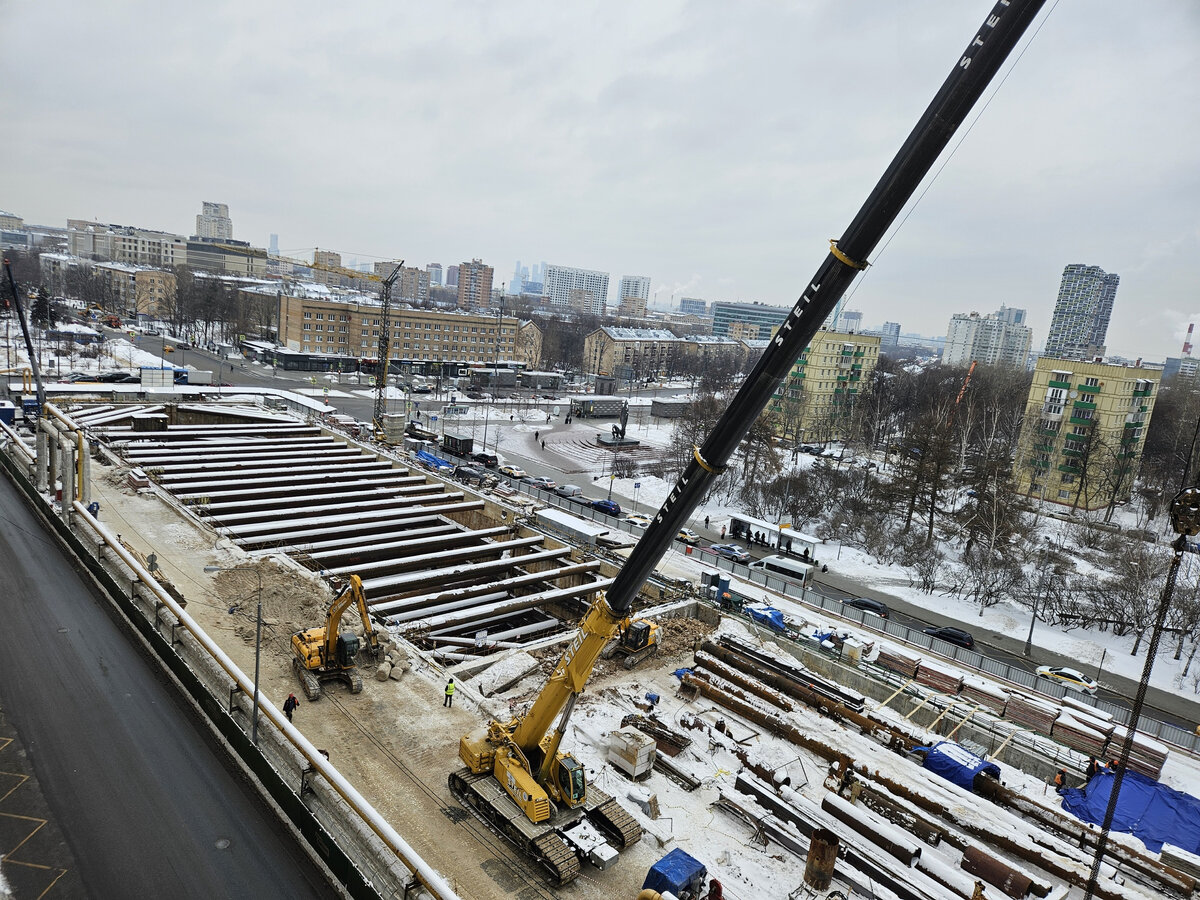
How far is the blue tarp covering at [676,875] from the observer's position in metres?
11.4

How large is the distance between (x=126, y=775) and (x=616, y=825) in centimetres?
991

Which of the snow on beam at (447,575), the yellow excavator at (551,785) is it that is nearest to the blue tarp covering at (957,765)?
the yellow excavator at (551,785)

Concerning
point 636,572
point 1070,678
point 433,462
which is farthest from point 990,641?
point 433,462

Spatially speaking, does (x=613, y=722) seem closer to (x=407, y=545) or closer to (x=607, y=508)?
(x=407, y=545)

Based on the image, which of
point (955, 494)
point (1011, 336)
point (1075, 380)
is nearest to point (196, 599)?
point (955, 494)

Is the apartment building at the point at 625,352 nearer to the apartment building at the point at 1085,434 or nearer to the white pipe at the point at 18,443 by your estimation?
the apartment building at the point at 1085,434

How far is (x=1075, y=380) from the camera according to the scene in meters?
51.2

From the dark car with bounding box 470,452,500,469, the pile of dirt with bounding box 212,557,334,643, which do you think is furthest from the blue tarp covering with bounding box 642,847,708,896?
the dark car with bounding box 470,452,500,469

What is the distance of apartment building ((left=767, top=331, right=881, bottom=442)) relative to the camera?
65625mm

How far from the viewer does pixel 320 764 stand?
42.3 feet

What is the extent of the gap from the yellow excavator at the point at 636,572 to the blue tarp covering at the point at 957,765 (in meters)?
9.13

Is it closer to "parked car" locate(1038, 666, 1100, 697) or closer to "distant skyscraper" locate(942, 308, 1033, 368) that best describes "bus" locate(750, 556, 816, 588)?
"parked car" locate(1038, 666, 1100, 697)

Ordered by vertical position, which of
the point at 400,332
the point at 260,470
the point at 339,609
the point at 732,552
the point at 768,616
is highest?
the point at 400,332

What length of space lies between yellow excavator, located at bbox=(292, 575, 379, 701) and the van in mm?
20874
